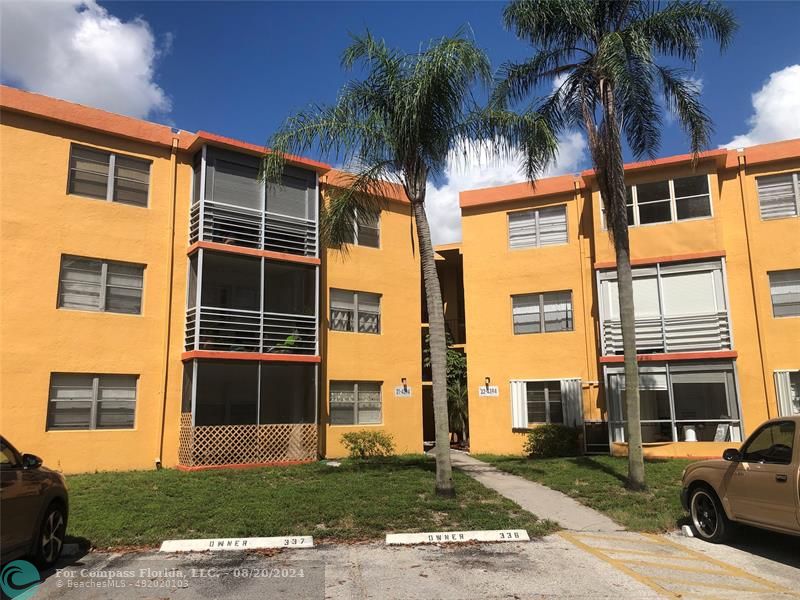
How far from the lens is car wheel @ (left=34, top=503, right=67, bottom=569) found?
Answer: 6.98 meters

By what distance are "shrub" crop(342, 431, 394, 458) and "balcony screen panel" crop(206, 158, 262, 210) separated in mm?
7283

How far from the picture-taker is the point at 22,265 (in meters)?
14.8

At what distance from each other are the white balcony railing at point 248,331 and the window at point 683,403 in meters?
9.08

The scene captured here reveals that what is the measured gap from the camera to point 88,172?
53.0ft

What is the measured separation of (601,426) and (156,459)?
492 inches

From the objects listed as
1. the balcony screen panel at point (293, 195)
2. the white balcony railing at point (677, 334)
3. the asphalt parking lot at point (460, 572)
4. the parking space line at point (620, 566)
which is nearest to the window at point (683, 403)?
the white balcony railing at point (677, 334)

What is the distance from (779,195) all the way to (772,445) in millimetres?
13162

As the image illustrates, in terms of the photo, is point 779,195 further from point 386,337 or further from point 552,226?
point 386,337

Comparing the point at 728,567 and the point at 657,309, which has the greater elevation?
the point at 657,309

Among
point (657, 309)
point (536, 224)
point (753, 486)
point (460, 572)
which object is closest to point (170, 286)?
point (536, 224)

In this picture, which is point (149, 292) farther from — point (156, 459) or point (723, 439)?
point (723, 439)

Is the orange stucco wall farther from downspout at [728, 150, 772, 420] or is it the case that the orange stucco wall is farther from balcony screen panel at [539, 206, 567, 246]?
downspout at [728, 150, 772, 420]

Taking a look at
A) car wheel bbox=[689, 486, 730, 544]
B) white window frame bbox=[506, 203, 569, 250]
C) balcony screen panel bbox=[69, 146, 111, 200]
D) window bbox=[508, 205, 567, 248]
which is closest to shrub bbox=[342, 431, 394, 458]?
white window frame bbox=[506, 203, 569, 250]

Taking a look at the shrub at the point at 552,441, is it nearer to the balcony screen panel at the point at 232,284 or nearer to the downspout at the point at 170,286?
the balcony screen panel at the point at 232,284
